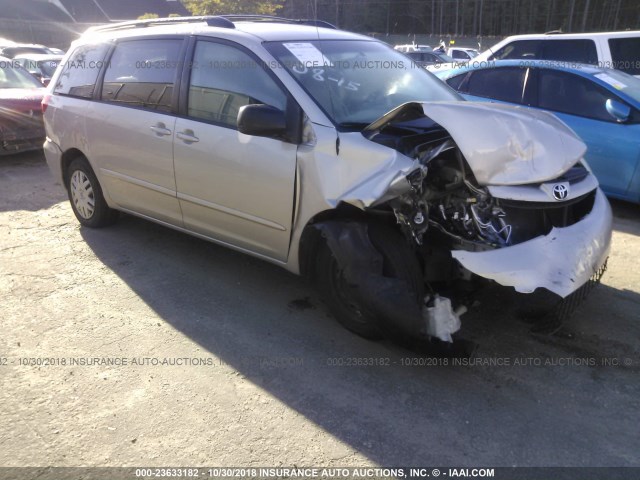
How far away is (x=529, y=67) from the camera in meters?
6.25

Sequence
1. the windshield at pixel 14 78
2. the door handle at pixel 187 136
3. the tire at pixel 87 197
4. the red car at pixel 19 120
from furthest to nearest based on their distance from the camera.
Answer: the windshield at pixel 14 78 → the red car at pixel 19 120 → the tire at pixel 87 197 → the door handle at pixel 187 136

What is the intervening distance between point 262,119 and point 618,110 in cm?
413

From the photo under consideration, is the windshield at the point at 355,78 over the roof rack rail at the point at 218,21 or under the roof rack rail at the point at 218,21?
under

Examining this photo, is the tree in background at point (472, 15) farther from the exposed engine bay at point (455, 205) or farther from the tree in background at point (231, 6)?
the exposed engine bay at point (455, 205)

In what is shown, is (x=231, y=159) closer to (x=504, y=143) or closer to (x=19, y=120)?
(x=504, y=143)

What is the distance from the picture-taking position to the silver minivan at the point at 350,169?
2.83 metres

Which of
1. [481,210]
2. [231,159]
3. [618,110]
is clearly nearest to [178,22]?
[231,159]

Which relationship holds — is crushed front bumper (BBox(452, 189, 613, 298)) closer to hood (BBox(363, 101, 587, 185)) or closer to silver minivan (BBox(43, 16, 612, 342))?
silver minivan (BBox(43, 16, 612, 342))

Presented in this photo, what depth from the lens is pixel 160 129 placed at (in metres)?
4.05

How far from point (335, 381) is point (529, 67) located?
4.90 meters

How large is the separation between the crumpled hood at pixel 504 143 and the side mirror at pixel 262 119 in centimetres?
87

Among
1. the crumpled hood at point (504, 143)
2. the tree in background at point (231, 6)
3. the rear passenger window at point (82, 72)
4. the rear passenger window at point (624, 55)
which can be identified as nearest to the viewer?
the crumpled hood at point (504, 143)

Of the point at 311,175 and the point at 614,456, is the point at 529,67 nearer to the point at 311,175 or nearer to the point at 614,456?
the point at 311,175

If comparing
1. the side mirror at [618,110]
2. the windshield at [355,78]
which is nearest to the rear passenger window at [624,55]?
the side mirror at [618,110]
